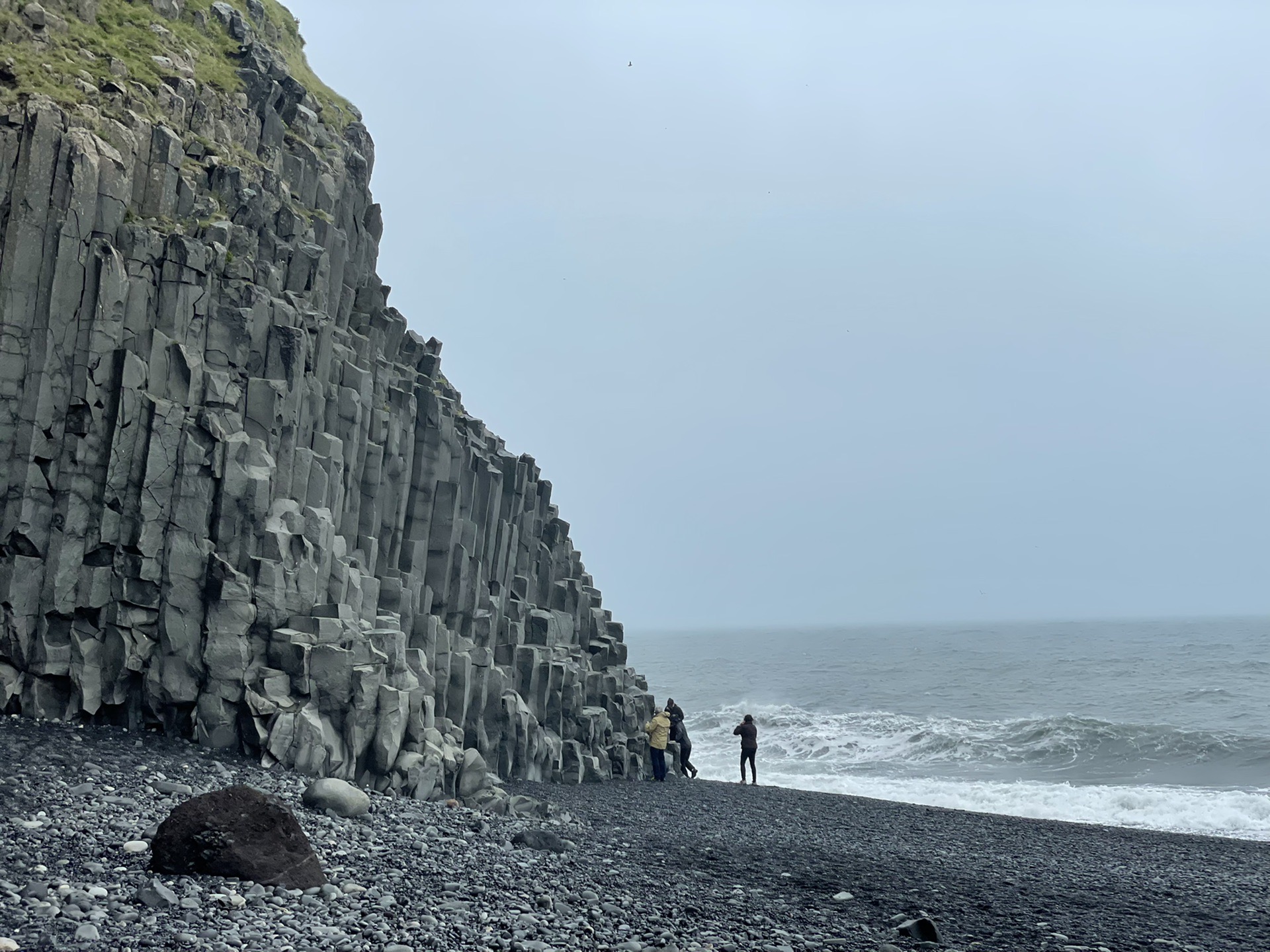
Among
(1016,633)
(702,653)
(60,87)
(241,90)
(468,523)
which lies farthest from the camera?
(1016,633)

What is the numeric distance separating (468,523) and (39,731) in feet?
46.9

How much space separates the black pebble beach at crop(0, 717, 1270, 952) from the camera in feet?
35.9

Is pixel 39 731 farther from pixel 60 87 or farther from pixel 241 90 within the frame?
pixel 241 90

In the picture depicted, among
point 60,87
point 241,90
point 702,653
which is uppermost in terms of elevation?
point 241,90

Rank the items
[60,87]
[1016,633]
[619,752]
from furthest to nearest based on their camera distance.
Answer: [1016,633], [619,752], [60,87]

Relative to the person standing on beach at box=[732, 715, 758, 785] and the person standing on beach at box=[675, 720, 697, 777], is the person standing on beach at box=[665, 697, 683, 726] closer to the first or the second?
the person standing on beach at box=[675, 720, 697, 777]

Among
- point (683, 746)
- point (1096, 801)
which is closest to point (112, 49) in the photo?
point (683, 746)

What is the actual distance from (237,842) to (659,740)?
72.6ft


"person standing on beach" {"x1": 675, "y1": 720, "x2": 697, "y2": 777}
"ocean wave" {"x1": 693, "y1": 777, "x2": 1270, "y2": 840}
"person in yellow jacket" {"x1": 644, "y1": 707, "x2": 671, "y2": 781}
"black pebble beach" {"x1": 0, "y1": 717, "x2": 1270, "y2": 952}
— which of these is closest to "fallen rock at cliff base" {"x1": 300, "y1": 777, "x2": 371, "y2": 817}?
"black pebble beach" {"x1": 0, "y1": 717, "x2": 1270, "y2": 952}

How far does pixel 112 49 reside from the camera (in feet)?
75.0

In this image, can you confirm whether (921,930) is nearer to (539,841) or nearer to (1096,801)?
(539,841)

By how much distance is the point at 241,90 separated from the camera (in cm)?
2558

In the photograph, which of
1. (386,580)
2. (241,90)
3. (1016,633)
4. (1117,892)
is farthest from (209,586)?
(1016,633)

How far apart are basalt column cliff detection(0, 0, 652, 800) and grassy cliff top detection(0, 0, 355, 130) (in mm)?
63
